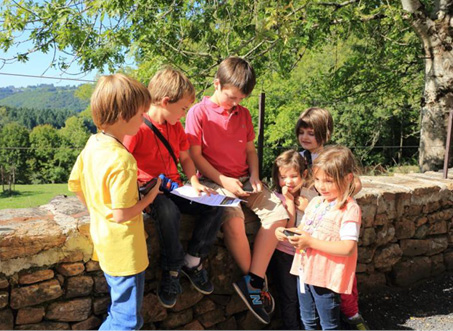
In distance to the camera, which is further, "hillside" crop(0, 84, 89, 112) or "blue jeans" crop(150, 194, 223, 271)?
"hillside" crop(0, 84, 89, 112)

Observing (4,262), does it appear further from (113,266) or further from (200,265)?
(200,265)

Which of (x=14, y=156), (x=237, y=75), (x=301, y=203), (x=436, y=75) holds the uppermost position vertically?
(x=436, y=75)

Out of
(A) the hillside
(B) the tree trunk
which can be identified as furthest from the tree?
(A) the hillside

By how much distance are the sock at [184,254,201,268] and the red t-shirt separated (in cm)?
44

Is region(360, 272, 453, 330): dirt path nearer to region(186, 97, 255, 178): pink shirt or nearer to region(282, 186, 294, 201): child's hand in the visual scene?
region(282, 186, 294, 201): child's hand

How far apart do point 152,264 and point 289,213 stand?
91cm

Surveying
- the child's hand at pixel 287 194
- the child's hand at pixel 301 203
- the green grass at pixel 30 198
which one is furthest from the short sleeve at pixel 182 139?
the green grass at pixel 30 198

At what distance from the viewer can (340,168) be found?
2.28 meters

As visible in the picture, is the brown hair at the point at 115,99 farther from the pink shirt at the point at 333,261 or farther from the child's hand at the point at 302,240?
the pink shirt at the point at 333,261

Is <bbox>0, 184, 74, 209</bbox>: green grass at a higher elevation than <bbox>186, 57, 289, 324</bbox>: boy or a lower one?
lower

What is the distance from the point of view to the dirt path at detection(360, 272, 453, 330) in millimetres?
3238

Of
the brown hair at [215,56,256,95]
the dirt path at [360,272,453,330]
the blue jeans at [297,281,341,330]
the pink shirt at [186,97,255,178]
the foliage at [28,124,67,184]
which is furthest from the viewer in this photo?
the foliage at [28,124,67,184]

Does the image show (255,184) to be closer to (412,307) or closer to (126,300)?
(126,300)

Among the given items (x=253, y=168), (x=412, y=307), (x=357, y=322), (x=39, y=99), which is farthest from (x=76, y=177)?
(x=39, y=99)
